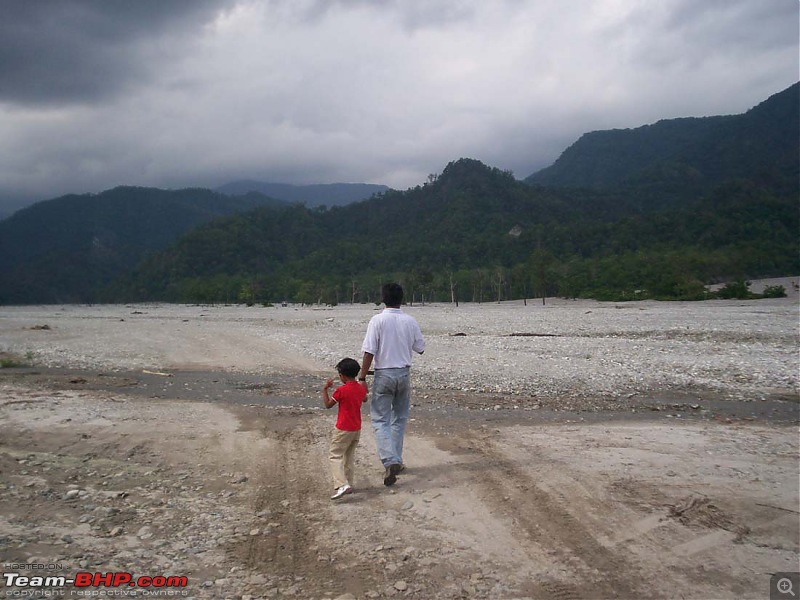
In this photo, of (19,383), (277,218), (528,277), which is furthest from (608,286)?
(277,218)

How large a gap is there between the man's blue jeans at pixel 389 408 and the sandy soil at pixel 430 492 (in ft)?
1.20

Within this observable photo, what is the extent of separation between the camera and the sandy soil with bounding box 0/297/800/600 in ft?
13.6

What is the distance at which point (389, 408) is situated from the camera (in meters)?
6.07

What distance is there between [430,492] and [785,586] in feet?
9.71

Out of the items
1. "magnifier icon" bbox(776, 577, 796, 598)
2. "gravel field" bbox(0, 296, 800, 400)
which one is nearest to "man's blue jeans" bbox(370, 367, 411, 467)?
"magnifier icon" bbox(776, 577, 796, 598)

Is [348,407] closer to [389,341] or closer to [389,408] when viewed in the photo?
[389,408]

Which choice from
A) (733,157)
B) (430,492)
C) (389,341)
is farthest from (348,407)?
(733,157)

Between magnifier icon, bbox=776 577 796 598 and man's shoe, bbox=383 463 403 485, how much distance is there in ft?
11.0

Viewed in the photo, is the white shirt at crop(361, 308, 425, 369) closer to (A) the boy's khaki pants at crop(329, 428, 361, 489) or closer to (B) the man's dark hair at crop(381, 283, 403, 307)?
(B) the man's dark hair at crop(381, 283, 403, 307)

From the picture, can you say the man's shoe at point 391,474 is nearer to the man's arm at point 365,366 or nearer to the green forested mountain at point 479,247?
the man's arm at point 365,366

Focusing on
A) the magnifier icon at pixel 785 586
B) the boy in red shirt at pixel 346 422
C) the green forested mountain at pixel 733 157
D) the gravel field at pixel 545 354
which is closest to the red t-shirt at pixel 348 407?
the boy in red shirt at pixel 346 422

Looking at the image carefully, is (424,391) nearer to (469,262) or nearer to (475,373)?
(475,373)

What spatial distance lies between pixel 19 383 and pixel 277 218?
5913 inches

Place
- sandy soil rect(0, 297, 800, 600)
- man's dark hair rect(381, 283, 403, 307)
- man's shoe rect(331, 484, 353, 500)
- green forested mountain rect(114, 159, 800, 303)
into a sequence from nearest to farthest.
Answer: sandy soil rect(0, 297, 800, 600), man's shoe rect(331, 484, 353, 500), man's dark hair rect(381, 283, 403, 307), green forested mountain rect(114, 159, 800, 303)
